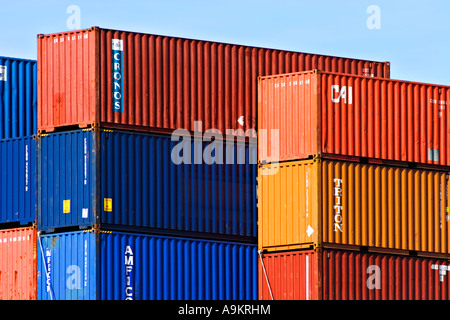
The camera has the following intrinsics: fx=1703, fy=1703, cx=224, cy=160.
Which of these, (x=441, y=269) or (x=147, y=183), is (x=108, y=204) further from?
(x=441, y=269)

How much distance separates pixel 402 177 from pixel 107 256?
10950 millimetres

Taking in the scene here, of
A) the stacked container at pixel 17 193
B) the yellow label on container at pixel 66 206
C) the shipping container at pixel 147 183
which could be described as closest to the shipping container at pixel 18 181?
the stacked container at pixel 17 193

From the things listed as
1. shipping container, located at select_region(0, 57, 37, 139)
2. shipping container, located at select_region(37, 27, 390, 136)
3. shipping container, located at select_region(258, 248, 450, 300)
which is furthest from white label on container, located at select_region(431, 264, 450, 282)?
shipping container, located at select_region(0, 57, 37, 139)

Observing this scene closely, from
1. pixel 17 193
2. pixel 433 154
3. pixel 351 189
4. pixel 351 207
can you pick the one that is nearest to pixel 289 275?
pixel 351 207

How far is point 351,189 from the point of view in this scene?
57.8 m

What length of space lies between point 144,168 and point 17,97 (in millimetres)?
6619

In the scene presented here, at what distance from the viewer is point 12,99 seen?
60688 mm

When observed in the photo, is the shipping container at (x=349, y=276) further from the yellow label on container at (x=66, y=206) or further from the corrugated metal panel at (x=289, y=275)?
the yellow label on container at (x=66, y=206)

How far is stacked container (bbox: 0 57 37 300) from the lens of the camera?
187 feet

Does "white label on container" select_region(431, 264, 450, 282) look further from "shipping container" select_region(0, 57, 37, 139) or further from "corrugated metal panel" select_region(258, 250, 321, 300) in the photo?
"shipping container" select_region(0, 57, 37, 139)
